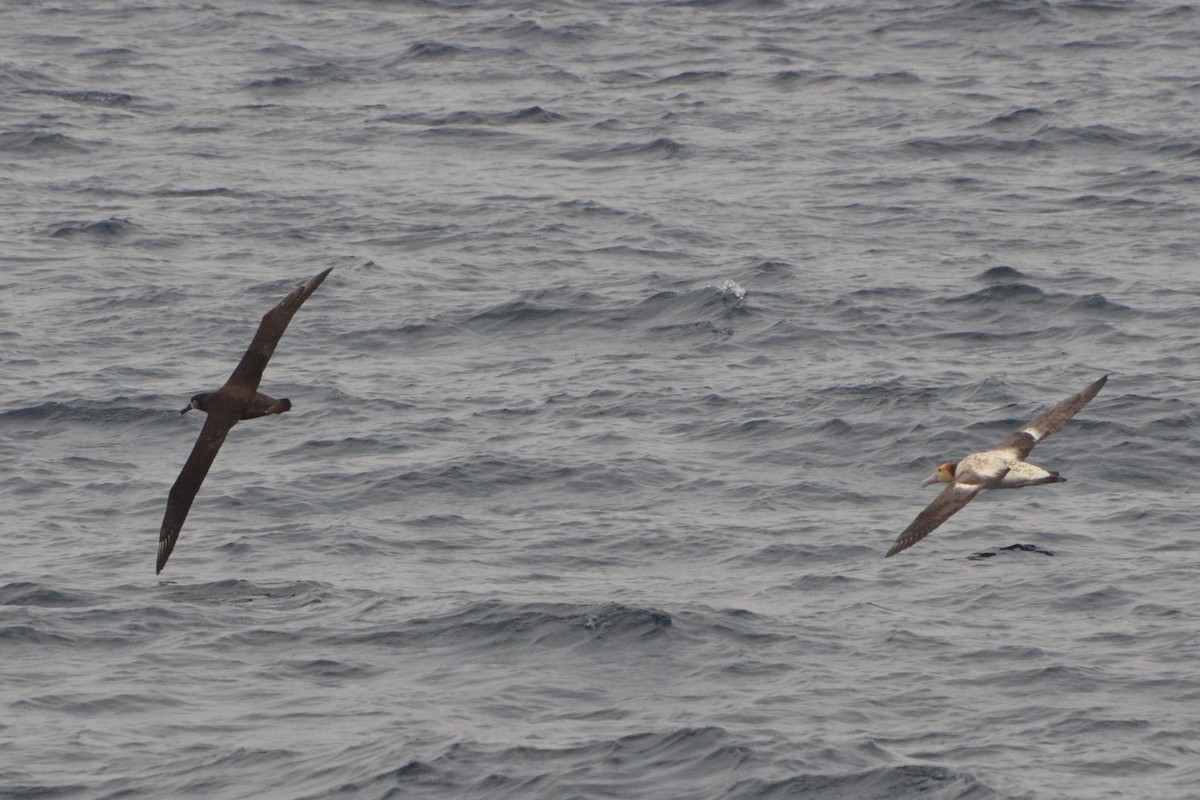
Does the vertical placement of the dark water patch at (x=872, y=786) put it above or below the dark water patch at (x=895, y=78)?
below

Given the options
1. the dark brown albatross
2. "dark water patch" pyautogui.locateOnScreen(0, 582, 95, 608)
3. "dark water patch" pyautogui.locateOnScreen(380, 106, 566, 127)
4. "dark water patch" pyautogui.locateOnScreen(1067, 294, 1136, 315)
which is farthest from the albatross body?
"dark water patch" pyautogui.locateOnScreen(380, 106, 566, 127)

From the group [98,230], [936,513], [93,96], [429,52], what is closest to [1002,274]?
[936,513]


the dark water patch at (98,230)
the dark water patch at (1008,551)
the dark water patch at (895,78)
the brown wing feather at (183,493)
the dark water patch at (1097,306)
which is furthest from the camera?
the dark water patch at (895,78)

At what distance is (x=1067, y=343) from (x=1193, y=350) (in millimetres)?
1705

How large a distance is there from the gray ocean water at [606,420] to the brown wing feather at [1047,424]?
7.47ft

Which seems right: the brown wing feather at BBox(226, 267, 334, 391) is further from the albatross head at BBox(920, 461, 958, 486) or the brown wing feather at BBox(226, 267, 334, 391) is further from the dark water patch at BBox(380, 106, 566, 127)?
the dark water patch at BBox(380, 106, 566, 127)

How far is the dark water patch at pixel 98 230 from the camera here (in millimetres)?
34719

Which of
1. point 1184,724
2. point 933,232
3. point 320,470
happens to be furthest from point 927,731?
point 933,232

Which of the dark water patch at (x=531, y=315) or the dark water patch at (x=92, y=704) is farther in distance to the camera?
the dark water patch at (x=531, y=315)

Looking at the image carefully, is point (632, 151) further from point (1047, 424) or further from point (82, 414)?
point (1047, 424)

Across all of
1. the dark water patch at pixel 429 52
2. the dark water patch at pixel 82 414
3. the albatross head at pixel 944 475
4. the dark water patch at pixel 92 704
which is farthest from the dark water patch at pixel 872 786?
the dark water patch at pixel 429 52

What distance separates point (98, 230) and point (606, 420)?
1192 cm

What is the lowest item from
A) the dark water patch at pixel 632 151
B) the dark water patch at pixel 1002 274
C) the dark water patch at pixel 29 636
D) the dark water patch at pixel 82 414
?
the dark water patch at pixel 29 636

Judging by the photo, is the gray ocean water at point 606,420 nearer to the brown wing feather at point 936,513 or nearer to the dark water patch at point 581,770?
the dark water patch at point 581,770
